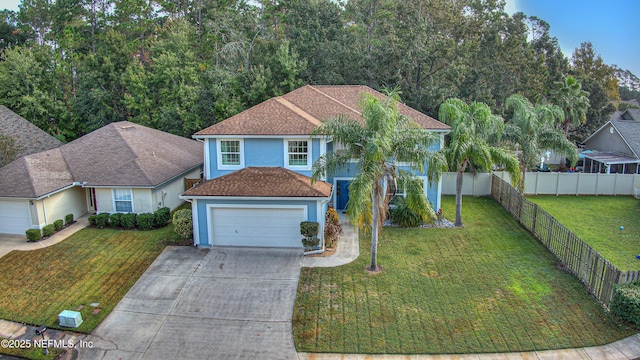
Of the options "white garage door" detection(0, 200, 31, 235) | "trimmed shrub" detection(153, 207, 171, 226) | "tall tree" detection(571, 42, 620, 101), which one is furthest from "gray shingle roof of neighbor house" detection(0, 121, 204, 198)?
"tall tree" detection(571, 42, 620, 101)

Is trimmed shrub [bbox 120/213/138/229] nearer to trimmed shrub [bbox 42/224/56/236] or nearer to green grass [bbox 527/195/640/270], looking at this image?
trimmed shrub [bbox 42/224/56/236]

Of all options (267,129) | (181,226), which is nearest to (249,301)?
(181,226)

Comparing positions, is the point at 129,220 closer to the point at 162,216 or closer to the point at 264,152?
the point at 162,216

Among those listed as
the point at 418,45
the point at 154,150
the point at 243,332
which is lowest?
the point at 243,332

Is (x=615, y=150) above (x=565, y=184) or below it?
above

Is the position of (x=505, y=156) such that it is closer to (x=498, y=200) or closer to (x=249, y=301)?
(x=498, y=200)

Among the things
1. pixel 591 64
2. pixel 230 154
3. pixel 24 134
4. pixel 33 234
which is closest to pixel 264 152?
pixel 230 154
